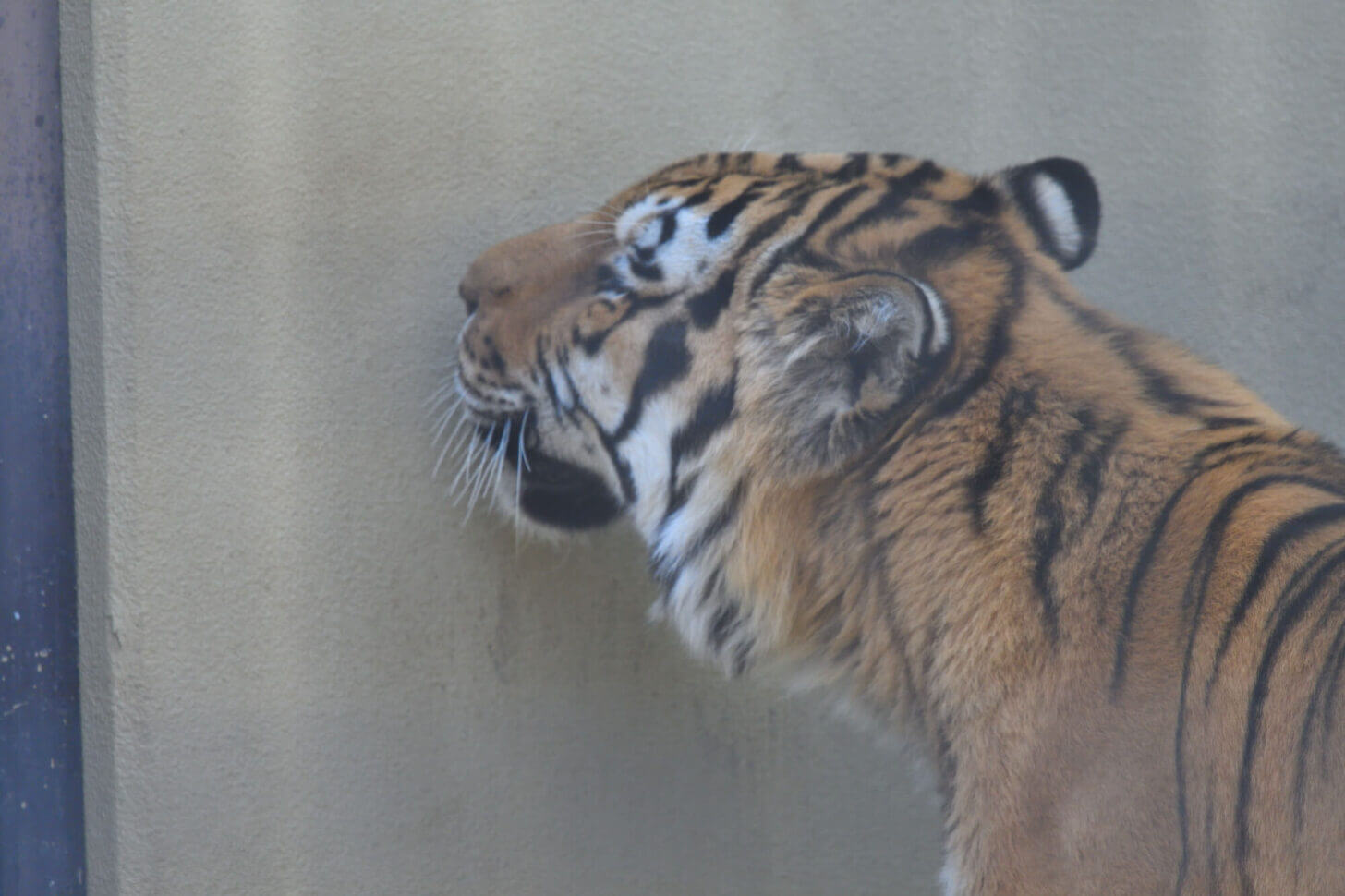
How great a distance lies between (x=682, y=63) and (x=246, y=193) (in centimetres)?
81

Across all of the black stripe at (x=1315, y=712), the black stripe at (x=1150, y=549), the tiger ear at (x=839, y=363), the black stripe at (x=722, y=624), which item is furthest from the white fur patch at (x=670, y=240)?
the black stripe at (x=1315, y=712)

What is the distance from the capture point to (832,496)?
192cm

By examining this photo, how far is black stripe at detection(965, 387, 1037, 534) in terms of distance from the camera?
180 cm

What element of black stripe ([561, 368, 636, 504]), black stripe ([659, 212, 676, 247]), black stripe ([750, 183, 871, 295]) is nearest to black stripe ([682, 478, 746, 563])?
black stripe ([561, 368, 636, 504])

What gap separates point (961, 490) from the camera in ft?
5.97

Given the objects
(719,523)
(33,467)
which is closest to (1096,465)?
(719,523)

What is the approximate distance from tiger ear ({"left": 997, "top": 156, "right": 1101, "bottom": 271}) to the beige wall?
1.57 ft

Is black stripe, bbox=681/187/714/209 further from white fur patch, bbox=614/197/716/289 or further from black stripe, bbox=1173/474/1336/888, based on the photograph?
black stripe, bbox=1173/474/1336/888

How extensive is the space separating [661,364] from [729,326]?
0.12m

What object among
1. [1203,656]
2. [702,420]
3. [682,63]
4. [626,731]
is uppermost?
[682,63]

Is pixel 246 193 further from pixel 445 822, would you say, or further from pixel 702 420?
pixel 445 822

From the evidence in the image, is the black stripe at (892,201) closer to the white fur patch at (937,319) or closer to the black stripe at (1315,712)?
the white fur patch at (937,319)

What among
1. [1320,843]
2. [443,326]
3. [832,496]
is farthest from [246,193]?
[1320,843]

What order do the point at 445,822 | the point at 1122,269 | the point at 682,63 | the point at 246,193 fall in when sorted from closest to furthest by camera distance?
the point at 246,193, the point at 445,822, the point at 682,63, the point at 1122,269
